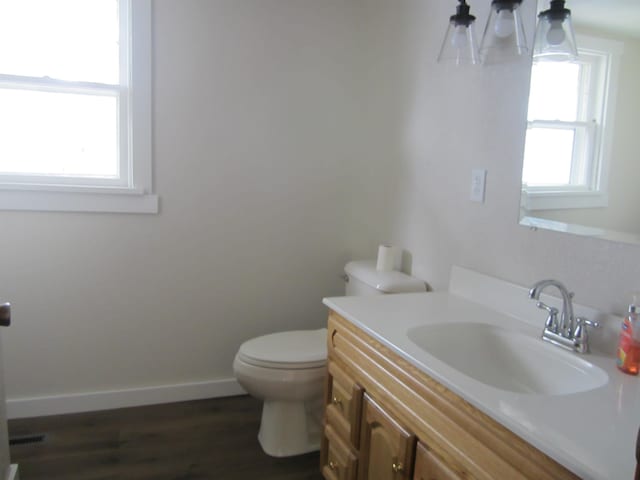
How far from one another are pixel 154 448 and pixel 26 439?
566 mm

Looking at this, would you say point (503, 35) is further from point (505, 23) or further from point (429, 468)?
point (429, 468)

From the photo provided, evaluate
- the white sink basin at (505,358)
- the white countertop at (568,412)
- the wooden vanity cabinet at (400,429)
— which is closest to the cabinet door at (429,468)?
the wooden vanity cabinet at (400,429)

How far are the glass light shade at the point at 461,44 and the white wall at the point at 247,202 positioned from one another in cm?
17

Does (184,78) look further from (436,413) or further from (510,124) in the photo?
(436,413)

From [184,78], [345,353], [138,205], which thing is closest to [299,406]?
[345,353]

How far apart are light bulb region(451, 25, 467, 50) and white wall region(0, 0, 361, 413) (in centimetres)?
94

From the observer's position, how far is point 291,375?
2145 mm

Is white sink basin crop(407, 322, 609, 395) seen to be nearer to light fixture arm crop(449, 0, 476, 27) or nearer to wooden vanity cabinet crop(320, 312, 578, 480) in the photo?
wooden vanity cabinet crop(320, 312, 578, 480)

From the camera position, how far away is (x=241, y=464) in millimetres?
2195

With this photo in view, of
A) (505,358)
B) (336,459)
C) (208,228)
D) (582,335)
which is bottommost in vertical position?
(336,459)

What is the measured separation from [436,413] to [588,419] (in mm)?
360

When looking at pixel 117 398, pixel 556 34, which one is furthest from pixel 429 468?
pixel 117 398

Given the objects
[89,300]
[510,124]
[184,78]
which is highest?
[184,78]

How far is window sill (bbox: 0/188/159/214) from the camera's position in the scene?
91.6 inches
